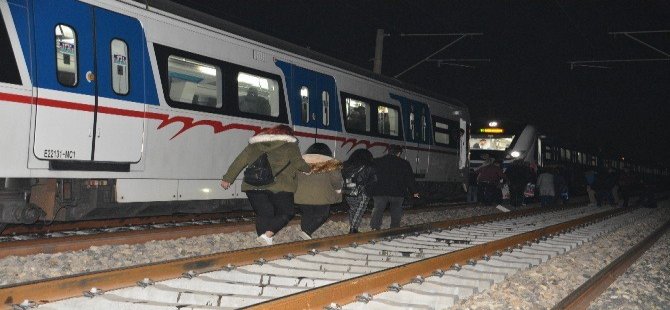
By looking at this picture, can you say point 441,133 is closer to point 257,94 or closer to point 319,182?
point 257,94

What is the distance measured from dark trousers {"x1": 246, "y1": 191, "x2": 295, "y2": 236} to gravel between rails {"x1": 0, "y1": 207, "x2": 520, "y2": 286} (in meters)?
0.69

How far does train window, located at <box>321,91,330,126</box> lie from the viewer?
43.3 feet

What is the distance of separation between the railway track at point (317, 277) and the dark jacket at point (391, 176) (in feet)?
3.10

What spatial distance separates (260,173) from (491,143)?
61.0 feet

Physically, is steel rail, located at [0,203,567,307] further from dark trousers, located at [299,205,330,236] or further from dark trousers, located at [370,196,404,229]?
dark trousers, located at [370,196,404,229]

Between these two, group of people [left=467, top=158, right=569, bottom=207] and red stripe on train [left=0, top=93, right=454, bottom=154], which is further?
group of people [left=467, top=158, right=569, bottom=207]

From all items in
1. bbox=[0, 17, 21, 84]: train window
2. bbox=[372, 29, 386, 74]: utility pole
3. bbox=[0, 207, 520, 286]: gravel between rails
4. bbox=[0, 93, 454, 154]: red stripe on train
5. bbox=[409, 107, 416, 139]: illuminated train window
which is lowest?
bbox=[0, 207, 520, 286]: gravel between rails

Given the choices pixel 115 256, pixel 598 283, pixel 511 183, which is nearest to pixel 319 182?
pixel 115 256

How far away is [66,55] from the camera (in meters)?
8.21

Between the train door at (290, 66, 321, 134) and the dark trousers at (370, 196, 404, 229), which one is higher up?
the train door at (290, 66, 321, 134)

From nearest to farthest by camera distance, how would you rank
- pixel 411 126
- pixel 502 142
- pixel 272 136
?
pixel 272 136 → pixel 411 126 → pixel 502 142

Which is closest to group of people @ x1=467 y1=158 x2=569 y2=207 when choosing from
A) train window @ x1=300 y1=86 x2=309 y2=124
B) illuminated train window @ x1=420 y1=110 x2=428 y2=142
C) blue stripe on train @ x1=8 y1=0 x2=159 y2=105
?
illuminated train window @ x1=420 y1=110 x2=428 y2=142

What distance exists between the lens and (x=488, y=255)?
9.09 meters

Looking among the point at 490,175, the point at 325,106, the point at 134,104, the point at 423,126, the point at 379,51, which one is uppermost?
the point at 379,51
